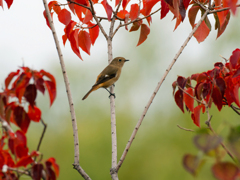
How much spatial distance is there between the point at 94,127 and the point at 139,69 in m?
3.39

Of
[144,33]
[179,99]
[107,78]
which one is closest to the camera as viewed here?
[179,99]

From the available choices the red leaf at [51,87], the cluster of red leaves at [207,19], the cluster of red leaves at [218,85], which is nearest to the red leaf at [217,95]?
the cluster of red leaves at [218,85]

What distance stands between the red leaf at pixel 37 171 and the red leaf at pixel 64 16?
1.23 metres

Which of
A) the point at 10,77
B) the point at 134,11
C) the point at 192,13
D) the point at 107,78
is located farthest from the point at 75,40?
the point at 107,78

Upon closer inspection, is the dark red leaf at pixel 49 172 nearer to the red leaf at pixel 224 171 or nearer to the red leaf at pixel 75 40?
the red leaf at pixel 224 171

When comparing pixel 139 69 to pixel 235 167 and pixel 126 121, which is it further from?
pixel 235 167

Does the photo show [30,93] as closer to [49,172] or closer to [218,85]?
[49,172]

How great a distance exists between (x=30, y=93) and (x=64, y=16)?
104 cm

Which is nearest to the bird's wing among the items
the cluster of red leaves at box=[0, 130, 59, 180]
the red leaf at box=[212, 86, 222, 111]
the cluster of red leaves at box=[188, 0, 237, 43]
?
the cluster of red leaves at box=[188, 0, 237, 43]

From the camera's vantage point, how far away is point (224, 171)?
74cm

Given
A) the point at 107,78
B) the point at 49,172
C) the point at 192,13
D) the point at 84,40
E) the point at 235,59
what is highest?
the point at 192,13

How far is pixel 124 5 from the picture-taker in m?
2.29

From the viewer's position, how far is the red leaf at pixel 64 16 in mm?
2074

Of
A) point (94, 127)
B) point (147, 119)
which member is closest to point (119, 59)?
point (94, 127)
